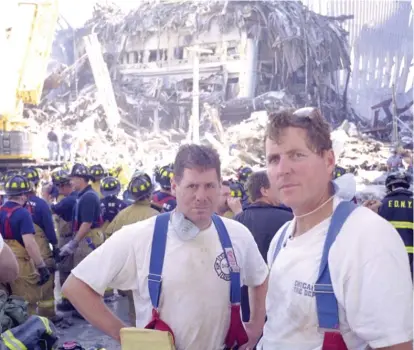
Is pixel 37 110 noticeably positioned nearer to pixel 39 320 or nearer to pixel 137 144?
pixel 137 144

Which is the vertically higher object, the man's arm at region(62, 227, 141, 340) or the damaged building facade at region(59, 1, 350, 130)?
the damaged building facade at region(59, 1, 350, 130)

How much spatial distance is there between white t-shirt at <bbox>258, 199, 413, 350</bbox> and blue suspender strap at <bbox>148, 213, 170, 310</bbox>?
1.81 ft

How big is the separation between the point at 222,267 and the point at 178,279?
20 cm

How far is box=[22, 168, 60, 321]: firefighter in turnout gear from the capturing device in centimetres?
555

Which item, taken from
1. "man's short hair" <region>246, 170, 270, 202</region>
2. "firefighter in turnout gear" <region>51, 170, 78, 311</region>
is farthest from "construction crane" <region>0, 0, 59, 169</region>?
"man's short hair" <region>246, 170, 270, 202</region>

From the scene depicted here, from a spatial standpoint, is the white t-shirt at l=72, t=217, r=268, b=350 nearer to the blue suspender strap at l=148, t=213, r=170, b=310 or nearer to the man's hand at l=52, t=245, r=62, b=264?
the blue suspender strap at l=148, t=213, r=170, b=310

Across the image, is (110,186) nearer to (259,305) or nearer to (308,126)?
(259,305)

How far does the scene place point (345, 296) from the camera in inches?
56.7

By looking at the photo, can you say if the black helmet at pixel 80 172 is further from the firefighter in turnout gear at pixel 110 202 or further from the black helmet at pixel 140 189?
the black helmet at pixel 140 189

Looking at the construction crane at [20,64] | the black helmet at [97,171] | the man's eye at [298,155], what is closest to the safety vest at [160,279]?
the man's eye at [298,155]

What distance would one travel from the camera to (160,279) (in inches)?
80.4

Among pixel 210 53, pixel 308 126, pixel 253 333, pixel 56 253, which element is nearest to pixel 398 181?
pixel 253 333

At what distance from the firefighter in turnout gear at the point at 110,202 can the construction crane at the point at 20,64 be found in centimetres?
979

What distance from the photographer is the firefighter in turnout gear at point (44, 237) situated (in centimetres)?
555
